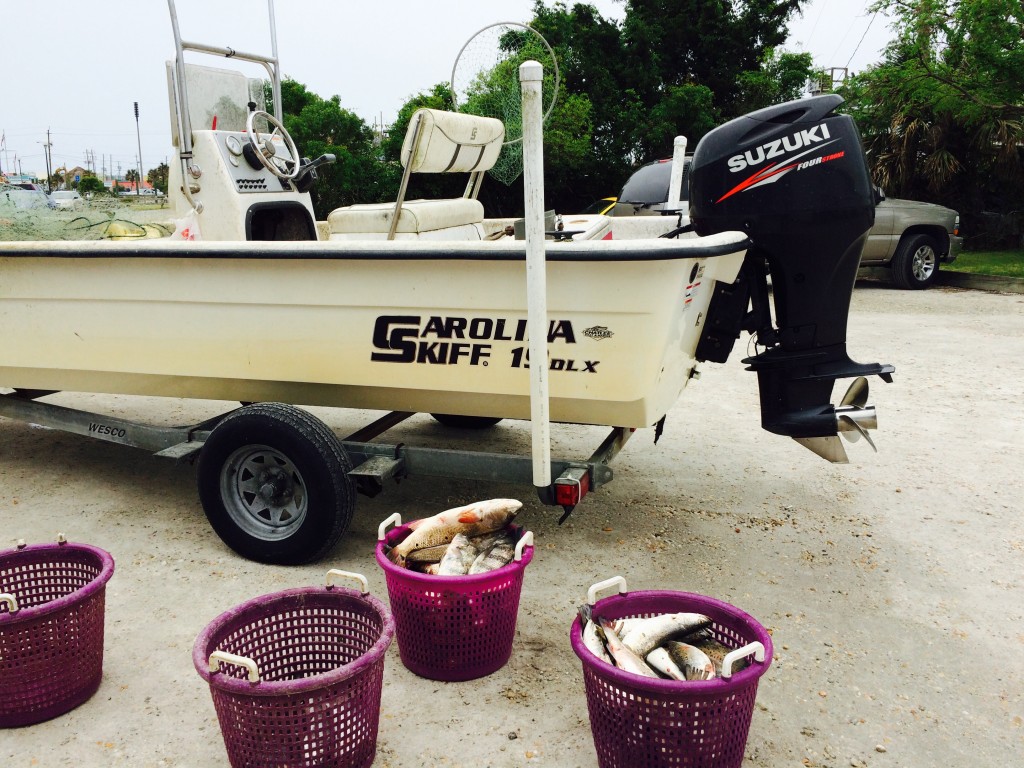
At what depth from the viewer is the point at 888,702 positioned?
2725 millimetres

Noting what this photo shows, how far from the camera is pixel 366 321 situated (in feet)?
11.6

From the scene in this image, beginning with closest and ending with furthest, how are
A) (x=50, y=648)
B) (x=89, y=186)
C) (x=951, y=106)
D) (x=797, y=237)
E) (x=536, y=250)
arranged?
(x=50, y=648) < (x=536, y=250) < (x=797, y=237) < (x=951, y=106) < (x=89, y=186)

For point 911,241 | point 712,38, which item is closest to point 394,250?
point 911,241

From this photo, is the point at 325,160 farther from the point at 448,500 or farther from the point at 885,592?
the point at 885,592

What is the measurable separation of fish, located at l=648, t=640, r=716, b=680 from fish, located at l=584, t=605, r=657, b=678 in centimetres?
9

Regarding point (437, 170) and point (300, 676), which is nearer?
point (300, 676)

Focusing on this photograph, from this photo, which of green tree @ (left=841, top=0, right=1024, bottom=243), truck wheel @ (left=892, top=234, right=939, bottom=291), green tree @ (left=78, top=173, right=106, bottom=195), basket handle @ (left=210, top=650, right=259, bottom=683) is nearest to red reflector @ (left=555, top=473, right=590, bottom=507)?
basket handle @ (left=210, top=650, right=259, bottom=683)

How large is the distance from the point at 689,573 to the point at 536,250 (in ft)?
5.14

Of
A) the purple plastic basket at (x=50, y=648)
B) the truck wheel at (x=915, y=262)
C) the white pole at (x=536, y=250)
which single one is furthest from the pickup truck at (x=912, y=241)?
the purple plastic basket at (x=50, y=648)

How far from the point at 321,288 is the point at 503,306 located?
77 centimetres

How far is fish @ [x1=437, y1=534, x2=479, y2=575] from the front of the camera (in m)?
2.79

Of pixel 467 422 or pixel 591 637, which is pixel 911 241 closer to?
pixel 467 422

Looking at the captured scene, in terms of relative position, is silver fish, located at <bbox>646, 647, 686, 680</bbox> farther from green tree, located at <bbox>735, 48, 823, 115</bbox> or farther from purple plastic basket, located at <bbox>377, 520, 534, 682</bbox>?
green tree, located at <bbox>735, 48, 823, 115</bbox>

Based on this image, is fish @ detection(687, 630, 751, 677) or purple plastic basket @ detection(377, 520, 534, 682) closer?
fish @ detection(687, 630, 751, 677)
